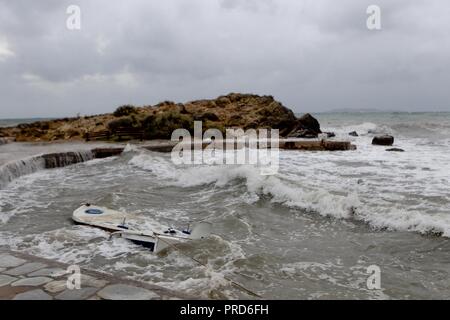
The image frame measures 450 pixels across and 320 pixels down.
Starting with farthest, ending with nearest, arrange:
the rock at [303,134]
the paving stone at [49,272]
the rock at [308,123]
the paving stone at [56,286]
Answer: the rock at [308,123] < the rock at [303,134] < the paving stone at [49,272] < the paving stone at [56,286]

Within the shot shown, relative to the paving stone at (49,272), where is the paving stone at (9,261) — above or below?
above

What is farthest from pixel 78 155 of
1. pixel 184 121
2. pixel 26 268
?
pixel 26 268

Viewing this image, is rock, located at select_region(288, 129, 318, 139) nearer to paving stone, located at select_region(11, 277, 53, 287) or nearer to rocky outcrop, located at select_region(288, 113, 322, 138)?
rocky outcrop, located at select_region(288, 113, 322, 138)

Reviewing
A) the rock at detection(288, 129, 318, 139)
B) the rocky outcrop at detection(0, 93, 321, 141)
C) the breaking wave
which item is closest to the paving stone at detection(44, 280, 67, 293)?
the breaking wave

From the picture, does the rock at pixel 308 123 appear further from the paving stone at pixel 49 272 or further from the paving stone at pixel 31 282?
the paving stone at pixel 31 282

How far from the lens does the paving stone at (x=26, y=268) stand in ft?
15.1

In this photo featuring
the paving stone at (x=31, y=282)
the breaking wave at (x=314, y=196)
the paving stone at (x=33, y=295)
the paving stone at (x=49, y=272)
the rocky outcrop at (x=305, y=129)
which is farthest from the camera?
the rocky outcrop at (x=305, y=129)

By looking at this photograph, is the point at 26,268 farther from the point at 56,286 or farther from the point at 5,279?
the point at 56,286

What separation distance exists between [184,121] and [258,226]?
2096 cm

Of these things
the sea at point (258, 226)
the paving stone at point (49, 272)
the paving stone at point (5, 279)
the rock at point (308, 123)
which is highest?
the rock at point (308, 123)

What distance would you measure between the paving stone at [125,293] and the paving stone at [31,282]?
0.76m

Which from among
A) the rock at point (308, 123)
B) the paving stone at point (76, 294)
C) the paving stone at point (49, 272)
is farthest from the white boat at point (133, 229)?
the rock at point (308, 123)
